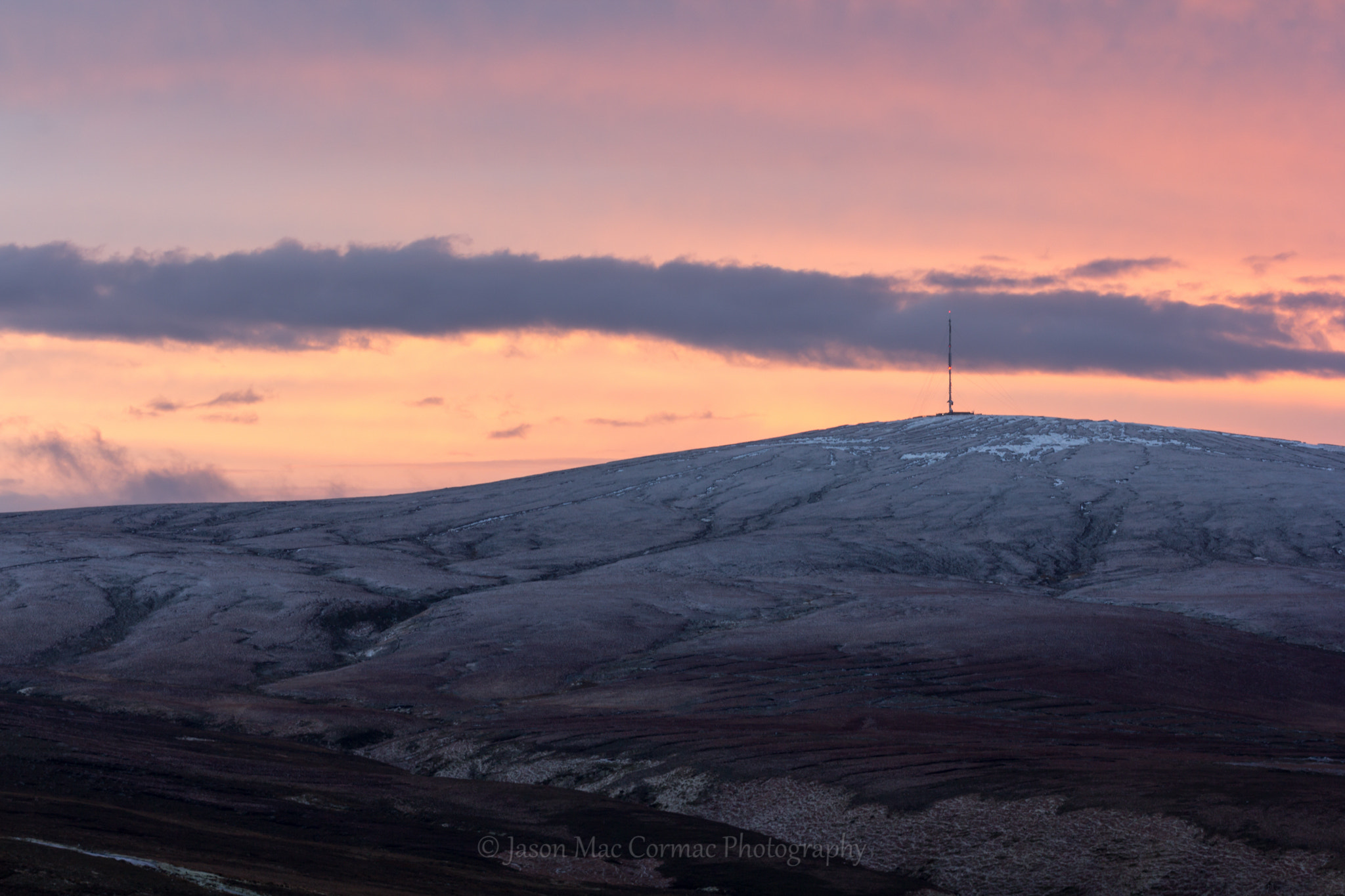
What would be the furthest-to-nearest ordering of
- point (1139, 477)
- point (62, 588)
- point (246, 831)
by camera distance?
1. point (1139, 477)
2. point (62, 588)
3. point (246, 831)

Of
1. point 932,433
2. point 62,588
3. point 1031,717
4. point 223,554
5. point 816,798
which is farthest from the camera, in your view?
point 932,433

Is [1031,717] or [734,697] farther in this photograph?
[734,697]

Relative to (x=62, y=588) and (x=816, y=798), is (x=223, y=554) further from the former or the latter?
(x=816, y=798)

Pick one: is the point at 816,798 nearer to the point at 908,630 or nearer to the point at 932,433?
the point at 908,630

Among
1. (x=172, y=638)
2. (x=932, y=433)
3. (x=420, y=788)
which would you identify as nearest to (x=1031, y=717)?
(x=420, y=788)

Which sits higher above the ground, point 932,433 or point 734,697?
point 932,433

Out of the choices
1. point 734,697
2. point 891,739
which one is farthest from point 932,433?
point 891,739

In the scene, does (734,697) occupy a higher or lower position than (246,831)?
lower
